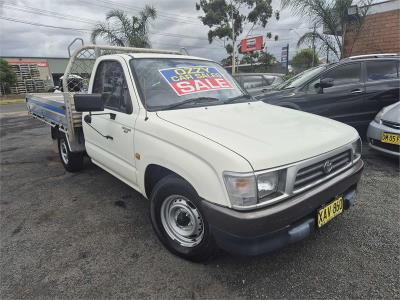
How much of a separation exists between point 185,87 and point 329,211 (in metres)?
Result: 1.84

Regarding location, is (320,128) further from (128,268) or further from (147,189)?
(128,268)

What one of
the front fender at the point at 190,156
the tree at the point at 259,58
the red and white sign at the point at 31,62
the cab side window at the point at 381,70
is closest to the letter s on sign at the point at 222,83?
the front fender at the point at 190,156

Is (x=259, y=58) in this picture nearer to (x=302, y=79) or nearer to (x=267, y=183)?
(x=302, y=79)

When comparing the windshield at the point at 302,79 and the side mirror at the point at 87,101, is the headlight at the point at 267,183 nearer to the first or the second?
the side mirror at the point at 87,101

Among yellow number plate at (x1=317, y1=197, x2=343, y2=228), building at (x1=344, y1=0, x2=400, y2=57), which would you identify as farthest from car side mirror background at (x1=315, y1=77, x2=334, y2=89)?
building at (x1=344, y1=0, x2=400, y2=57)

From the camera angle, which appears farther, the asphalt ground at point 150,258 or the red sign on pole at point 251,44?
the red sign on pole at point 251,44

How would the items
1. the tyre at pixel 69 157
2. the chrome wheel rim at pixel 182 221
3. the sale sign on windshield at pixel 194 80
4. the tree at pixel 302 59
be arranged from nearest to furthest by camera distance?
the chrome wheel rim at pixel 182 221 → the sale sign on windshield at pixel 194 80 → the tyre at pixel 69 157 → the tree at pixel 302 59

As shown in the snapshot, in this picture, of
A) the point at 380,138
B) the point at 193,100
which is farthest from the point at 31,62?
the point at 380,138

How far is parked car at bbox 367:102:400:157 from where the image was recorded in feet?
15.0

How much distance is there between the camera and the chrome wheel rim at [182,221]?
2521 millimetres

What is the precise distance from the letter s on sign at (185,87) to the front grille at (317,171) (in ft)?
4.96

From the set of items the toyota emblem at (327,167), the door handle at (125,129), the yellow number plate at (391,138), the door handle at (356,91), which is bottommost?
the yellow number plate at (391,138)

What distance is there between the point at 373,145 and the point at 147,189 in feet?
12.8

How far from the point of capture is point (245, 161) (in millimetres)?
2025
